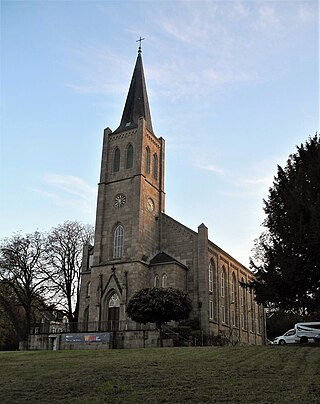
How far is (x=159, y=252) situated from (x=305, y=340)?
15.9 m

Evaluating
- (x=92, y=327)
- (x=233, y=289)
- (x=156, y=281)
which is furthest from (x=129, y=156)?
(x=233, y=289)

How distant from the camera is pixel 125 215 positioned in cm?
4403

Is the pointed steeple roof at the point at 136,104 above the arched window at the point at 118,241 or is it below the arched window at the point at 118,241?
above

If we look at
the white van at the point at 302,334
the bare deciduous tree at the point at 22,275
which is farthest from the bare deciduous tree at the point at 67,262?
the white van at the point at 302,334

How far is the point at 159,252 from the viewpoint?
145 ft

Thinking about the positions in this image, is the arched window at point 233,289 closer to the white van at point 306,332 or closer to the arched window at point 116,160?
the white van at point 306,332

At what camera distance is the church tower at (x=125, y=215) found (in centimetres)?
Answer: 4081

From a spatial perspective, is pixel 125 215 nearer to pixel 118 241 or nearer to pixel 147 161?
pixel 118 241

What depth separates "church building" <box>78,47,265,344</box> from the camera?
4053 centimetres

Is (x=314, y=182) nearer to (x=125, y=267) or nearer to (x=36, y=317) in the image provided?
(x=125, y=267)

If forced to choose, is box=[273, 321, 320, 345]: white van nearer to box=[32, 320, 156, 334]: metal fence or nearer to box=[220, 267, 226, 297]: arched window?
box=[32, 320, 156, 334]: metal fence

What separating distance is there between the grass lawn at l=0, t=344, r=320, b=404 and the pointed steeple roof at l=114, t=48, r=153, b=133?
32.3 meters

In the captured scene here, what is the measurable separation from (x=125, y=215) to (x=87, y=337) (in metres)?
12.9

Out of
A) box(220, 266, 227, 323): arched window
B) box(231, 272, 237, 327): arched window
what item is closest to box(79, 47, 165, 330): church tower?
box(220, 266, 227, 323): arched window
